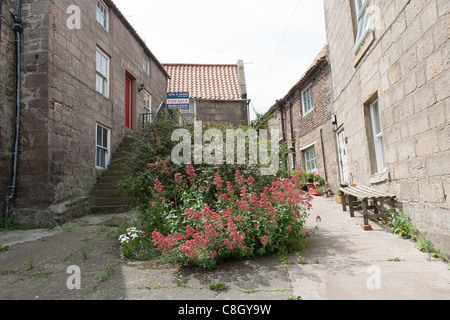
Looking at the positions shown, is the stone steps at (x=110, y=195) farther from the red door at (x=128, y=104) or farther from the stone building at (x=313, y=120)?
the stone building at (x=313, y=120)

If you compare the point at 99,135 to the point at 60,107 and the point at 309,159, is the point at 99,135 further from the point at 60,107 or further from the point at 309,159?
the point at 309,159

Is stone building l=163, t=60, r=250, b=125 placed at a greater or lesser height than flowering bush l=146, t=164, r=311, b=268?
greater

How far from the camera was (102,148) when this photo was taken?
28.0 ft

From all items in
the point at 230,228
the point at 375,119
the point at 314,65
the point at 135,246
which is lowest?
the point at 135,246

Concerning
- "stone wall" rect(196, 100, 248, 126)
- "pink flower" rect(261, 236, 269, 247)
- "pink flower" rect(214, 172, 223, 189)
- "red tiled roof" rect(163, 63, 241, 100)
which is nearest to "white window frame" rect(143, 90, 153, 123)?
"red tiled roof" rect(163, 63, 241, 100)

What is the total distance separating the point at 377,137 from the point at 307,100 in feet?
20.8

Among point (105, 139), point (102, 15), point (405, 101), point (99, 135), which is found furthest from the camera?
point (102, 15)

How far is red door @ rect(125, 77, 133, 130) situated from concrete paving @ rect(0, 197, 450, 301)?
7213mm

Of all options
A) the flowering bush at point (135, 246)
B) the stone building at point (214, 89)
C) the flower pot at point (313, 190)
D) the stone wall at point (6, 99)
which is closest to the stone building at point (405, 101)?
the flower pot at point (313, 190)

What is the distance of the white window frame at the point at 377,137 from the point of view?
18.2ft

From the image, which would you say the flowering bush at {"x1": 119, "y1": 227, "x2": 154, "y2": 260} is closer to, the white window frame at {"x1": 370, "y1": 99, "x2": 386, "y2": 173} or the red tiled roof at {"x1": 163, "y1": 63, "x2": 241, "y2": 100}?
the white window frame at {"x1": 370, "y1": 99, "x2": 386, "y2": 173}

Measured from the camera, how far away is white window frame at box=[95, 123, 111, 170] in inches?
325

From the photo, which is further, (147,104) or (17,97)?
(147,104)

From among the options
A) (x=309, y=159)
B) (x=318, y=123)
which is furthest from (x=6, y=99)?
(x=309, y=159)
